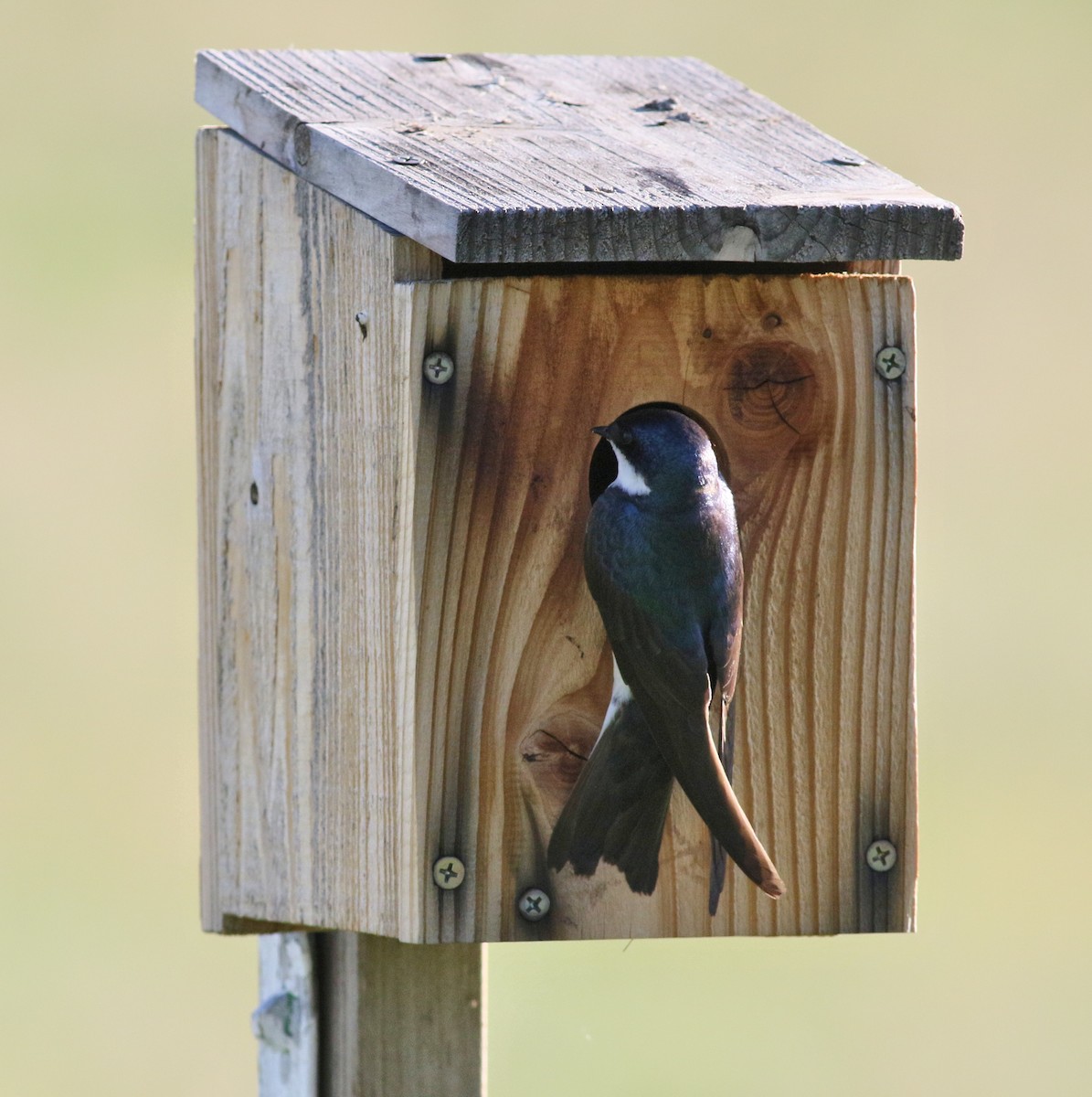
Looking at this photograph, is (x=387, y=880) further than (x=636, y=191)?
Yes

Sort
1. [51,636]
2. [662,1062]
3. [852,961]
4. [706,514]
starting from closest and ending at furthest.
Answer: [706,514], [662,1062], [852,961], [51,636]

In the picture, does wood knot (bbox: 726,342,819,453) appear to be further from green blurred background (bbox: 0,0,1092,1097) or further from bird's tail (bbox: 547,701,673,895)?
green blurred background (bbox: 0,0,1092,1097)

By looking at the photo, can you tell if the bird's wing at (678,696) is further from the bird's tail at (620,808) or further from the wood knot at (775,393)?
the wood knot at (775,393)

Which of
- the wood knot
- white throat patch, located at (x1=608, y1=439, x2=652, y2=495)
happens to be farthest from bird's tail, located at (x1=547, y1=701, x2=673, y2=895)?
the wood knot

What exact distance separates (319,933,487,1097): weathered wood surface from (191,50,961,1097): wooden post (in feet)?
0.18

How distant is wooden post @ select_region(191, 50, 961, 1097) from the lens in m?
2.40

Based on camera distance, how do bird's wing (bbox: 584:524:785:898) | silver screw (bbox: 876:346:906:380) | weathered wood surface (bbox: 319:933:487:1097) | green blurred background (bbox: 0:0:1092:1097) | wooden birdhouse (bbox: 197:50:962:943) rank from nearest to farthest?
bird's wing (bbox: 584:524:785:898) → wooden birdhouse (bbox: 197:50:962:943) → silver screw (bbox: 876:346:906:380) → weathered wood surface (bbox: 319:933:487:1097) → green blurred background (bbox: 0:0:1092:1097)

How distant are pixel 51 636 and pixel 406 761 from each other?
4861mm

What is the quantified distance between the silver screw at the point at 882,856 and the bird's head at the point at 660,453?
520 mm

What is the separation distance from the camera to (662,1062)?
228 inches

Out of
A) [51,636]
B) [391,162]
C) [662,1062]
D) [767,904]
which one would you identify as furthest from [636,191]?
[51,636]

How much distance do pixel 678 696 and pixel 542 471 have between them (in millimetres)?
322

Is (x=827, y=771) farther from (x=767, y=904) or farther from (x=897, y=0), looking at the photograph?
(x=897, y=0)

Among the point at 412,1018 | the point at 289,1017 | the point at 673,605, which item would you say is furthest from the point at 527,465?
the point at 289,1017
